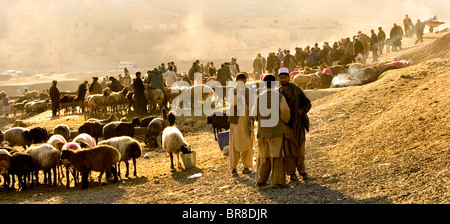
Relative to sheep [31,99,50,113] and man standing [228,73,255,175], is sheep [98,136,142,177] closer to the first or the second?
man standing [228,73,255,175]

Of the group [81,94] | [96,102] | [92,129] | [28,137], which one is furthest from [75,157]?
[81,94]

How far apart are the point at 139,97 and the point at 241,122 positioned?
10480 millimetres

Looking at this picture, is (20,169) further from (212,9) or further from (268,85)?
(212,9)

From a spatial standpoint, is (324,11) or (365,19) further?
(324,11)

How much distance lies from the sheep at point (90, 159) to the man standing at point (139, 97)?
9.04m

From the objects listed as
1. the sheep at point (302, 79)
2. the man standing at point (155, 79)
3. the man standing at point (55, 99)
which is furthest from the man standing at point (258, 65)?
the man standing at point (55, 99)

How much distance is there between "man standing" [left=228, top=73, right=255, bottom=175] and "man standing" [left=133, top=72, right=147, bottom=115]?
32.5ft

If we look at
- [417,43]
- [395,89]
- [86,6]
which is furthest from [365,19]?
[395,89]

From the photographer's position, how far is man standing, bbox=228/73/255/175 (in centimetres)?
884

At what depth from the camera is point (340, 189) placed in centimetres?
743

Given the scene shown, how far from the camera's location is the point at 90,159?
9508mm

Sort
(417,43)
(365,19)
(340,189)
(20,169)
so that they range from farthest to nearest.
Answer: (365,19)
(417,43)
(20,169)
(340,189)

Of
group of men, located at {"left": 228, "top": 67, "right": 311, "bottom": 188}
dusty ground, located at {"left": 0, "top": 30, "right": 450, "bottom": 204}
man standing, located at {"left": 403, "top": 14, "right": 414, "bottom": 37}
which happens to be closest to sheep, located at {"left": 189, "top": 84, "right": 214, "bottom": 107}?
dusty ground, located at {"left": 0, "top": 30, "right": 450, "bottom": 204}

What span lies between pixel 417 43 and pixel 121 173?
21556 mm
